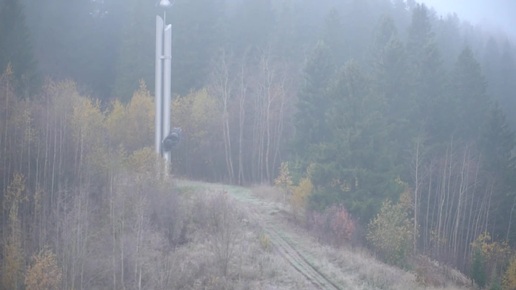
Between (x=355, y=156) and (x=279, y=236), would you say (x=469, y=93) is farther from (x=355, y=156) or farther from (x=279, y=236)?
(x=279, y=236)

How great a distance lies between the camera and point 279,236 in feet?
84.9

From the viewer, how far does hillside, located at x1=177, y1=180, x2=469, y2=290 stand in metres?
21.6

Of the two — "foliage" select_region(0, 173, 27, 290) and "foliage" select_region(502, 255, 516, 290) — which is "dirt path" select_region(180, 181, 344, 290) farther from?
"foliage" select_region(502, 255, 516, 290)

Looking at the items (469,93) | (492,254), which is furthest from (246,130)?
(492,254)

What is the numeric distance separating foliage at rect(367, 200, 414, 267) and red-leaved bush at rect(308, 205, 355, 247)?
1086 mm

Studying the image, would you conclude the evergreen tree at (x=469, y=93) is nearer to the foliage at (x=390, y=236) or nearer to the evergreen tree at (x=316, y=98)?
the evergreen tree at (x=316, y=98)

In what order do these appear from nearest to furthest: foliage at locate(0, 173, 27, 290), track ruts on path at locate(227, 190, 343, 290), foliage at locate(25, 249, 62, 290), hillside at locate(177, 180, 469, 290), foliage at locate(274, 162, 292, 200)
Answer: foliage at locate(25, 249, 62, 290) → foliage at locate(0, 173, 27, 290) → hillside at locate(177, 180, 469, 290) → track ruts on path at locate(227, 190, 343, 290) → foliage at locate(274, 162, 292, 200)

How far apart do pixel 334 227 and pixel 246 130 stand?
52.9ft

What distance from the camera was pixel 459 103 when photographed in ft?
135

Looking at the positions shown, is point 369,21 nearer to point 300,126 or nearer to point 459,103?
point 459,103

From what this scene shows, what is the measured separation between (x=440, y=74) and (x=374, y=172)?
13634mm

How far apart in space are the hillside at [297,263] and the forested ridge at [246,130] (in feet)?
5.46

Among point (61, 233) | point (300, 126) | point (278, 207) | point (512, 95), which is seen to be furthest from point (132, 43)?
point (512, 95)

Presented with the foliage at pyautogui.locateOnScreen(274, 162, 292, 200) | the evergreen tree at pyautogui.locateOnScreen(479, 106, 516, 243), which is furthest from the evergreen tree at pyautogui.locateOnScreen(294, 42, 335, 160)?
the evergreen tree at pyautogui.locateOnScreen(479, 106, 516, 243)
